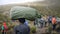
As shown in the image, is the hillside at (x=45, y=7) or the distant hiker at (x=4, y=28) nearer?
the distant hiker at (x=4, y=28)

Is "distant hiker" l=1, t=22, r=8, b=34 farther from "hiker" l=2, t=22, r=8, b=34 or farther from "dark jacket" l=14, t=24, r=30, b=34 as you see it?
"dark jacket" l=14, t=24, r=30, b=34

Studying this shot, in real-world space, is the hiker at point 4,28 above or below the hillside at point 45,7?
below

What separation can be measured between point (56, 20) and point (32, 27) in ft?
3.15

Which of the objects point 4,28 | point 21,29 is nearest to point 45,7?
point 4,28

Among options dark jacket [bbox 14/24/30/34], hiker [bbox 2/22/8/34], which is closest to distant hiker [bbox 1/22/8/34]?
hiker [bbox 2/22/8/34]

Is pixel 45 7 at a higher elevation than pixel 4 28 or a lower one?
higher

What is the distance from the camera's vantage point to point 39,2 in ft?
23.5

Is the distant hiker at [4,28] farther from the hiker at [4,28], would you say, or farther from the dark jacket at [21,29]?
the dark jacket at [21,29]

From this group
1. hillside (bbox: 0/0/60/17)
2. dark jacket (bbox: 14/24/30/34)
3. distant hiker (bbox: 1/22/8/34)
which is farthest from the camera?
hillside (bbox: 0/0/60/17)

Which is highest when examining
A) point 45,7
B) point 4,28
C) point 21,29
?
point 21,29

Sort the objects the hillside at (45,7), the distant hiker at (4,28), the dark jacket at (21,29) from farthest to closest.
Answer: the hillside at (45,7) < the distant hiker at (4,28) < the dark jacket at (21,29)

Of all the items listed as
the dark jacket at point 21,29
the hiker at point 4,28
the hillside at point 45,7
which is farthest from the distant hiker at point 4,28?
the dark jacket at point 21,29

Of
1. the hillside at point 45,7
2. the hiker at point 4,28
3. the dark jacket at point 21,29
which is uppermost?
the dark jacket at point 21,29

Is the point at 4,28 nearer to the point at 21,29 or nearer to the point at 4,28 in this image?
the point at 4,28
